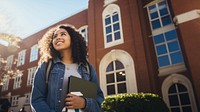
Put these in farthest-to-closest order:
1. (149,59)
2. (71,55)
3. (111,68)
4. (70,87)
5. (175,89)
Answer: (111,68) → (149,59) → (175,89) → (71,55) → (70,87)

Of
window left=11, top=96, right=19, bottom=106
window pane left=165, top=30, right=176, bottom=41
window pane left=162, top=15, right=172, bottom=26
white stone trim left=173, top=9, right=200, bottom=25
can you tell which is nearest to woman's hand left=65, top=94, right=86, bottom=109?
white stone trim left=173, top=9, right=200, bottom=25

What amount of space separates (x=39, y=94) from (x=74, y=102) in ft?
1.24

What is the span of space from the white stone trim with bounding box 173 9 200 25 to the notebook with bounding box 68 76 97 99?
10.3 metres

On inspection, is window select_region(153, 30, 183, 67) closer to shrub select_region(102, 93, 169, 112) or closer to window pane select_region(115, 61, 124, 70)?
window pane select_region(115, 61, 124, 70)

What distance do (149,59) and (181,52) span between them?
210 centimetres

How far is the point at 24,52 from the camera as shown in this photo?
24281 millimetres

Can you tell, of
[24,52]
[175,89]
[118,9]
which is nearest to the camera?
[175,89]

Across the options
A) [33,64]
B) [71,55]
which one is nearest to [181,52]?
[71,55]

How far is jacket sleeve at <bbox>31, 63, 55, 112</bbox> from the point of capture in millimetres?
1534

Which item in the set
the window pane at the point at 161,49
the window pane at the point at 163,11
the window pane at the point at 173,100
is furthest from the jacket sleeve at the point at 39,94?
the window pane at the point at 163,11

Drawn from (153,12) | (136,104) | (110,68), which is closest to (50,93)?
(136,104)

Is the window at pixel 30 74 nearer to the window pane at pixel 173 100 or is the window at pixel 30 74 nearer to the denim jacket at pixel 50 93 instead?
the window pane at pixel 173 100

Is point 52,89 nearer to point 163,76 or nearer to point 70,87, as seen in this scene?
point 70,87

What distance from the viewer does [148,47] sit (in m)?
12.2
